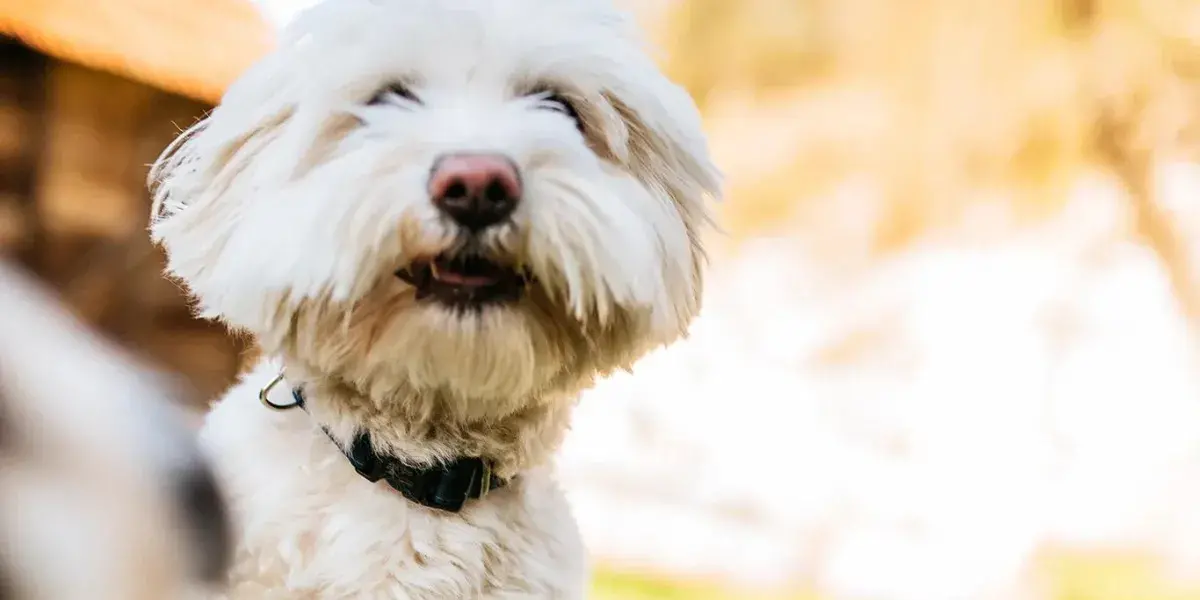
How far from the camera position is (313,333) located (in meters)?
0.65

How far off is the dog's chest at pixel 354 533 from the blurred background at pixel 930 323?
3.33 feet

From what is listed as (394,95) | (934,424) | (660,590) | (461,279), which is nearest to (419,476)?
(461,279)

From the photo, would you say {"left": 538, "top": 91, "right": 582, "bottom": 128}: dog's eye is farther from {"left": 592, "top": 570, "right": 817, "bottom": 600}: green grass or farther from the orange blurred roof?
{"left": 592, "top": 570, "right": 817, "bottom": 600}: green grass

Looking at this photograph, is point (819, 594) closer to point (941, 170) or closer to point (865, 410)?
point (865, 410)

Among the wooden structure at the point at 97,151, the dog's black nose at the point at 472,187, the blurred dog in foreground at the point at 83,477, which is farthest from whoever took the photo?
the dog's black nose at the point at 472,187

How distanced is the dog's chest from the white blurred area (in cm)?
95

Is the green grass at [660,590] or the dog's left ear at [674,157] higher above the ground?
the green grass at [660,590]

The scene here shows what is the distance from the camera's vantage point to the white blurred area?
1.72 metres

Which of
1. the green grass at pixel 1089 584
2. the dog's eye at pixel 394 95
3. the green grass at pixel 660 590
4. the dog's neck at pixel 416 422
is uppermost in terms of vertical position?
the green grass at pixel 1089 584

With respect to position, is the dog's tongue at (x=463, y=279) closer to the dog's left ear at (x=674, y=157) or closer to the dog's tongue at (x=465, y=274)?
the dog's tongue at (x=465, y=274)

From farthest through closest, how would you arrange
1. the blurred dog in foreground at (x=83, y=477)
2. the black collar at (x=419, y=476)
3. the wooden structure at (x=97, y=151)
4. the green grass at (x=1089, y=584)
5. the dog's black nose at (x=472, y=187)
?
the green grass at (x=1089, y=584) < the black collar at (x=419, y=476) < the dog's black nose at (x=472, y=187) < the wooden structure at (x=97, y=151) < the blurred dog in foreground at (x=83, y=477)

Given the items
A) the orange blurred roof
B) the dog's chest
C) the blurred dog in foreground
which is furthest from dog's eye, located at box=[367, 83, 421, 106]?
the blurred dog in foreground

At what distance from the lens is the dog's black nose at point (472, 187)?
1.91 ft

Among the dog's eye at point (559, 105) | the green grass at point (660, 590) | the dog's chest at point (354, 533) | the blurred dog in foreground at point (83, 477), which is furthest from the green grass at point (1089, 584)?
the blurred dog in foreground at point (83, 477)
